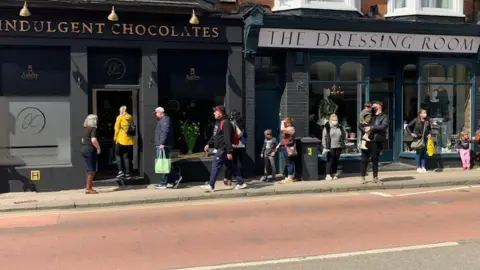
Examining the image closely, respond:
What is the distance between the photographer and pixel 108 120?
13.0 metres

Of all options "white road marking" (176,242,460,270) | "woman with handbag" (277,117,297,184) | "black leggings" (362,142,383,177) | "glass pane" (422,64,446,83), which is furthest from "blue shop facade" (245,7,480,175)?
"white road marking" (176,242,460,270)

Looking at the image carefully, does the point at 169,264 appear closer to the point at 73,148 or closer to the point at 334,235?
the point at 334,235

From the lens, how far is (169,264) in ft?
20.0

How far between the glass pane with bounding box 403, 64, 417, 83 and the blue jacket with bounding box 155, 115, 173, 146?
7.67 meters

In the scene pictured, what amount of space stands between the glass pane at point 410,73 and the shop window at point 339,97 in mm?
1613

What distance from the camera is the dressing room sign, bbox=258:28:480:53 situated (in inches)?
540

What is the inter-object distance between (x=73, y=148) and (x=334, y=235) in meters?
7.36

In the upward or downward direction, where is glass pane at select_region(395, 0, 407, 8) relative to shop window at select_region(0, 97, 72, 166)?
upward

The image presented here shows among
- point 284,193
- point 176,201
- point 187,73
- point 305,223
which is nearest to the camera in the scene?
point 305,223

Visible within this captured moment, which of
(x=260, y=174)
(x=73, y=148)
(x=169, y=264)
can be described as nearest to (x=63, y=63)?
(x=73, y=148)

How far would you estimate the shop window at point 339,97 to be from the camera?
14.6 metres

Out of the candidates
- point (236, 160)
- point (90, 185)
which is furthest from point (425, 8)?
point (90, 185)

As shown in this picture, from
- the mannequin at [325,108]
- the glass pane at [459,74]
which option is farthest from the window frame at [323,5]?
the glass pane at [459,74]

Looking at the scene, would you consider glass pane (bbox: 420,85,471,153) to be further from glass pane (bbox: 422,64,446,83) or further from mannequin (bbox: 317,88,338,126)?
mannequin (bbox: 317,88,338,126)
